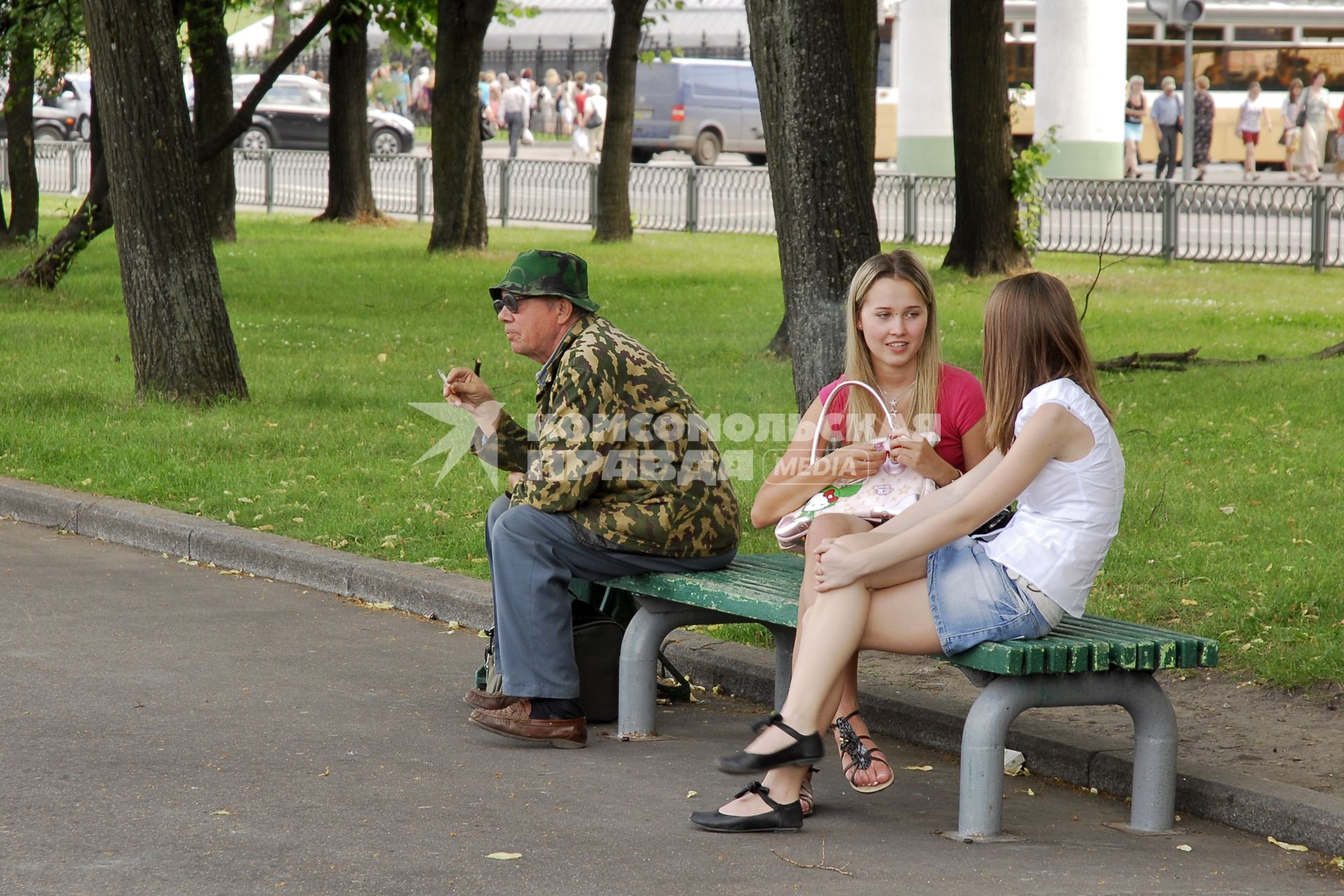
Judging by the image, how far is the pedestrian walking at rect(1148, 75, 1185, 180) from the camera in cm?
3256

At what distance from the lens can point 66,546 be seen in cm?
794

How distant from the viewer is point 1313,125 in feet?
106

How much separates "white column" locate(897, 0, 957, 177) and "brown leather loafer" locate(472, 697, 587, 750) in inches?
1035

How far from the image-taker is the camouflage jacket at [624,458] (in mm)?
5070

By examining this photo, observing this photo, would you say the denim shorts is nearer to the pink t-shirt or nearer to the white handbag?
the white handbag

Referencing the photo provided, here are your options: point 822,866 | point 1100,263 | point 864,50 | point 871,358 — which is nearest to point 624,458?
point 871,358

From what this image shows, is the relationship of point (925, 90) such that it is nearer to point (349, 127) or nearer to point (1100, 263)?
point (349, 127)

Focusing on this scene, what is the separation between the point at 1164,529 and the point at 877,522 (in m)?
2.99

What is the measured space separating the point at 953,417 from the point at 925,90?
26.5m

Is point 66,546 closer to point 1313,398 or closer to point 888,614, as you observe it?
point 888,614

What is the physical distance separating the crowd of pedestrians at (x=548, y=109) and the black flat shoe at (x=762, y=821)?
34444 mm

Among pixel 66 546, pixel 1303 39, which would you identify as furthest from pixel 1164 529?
pixel 1303 39

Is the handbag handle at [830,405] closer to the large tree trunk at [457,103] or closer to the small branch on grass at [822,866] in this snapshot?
the small branch on grass at [822,866]

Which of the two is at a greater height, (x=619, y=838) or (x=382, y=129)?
(x=382, y=129)
